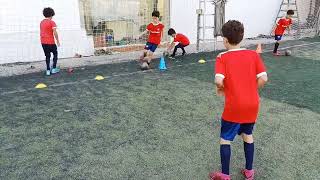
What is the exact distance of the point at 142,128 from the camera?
4.77m

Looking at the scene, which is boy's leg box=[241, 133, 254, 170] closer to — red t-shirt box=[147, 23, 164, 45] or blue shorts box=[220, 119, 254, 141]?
blue shorts box=[220, 119, 254, 141]

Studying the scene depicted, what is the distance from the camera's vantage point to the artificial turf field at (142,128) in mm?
3674

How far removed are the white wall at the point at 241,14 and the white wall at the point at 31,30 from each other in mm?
3594

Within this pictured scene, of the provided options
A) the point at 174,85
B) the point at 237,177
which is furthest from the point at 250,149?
the point at 174,85

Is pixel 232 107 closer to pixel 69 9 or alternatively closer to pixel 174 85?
pixel 174 85

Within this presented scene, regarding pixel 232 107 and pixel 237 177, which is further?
pixel 237 177

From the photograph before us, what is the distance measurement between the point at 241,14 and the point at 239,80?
464 inches

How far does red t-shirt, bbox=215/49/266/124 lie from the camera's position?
9.86 ft

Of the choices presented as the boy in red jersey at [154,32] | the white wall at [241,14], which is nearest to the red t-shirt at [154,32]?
the boy in red jersey at [154,32]

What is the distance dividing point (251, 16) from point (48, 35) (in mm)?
9306

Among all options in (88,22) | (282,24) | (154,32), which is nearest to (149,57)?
(154,32)

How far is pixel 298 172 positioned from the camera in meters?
3.57

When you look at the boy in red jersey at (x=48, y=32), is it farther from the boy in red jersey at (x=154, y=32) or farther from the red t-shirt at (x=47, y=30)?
the boy in red jersey at (x=154, y=32)

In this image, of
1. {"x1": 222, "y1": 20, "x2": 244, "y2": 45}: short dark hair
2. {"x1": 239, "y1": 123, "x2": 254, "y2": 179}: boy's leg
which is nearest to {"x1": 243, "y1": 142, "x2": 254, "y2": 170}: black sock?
{"x1": 239, "y1": 123, "x2": 254, "y2": 179}: boy's leg
